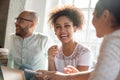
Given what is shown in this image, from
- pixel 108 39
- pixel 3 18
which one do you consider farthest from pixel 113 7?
pixel 3 18

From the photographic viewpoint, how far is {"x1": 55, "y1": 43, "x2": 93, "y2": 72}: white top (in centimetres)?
172

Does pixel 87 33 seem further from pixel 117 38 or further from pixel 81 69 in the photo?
pixel 117 38

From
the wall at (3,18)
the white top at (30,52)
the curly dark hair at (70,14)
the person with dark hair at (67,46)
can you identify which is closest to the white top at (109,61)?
the person with dark hair at (67,46)

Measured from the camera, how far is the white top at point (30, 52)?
1909 millimetres

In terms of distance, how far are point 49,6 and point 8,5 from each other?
14.5 inches

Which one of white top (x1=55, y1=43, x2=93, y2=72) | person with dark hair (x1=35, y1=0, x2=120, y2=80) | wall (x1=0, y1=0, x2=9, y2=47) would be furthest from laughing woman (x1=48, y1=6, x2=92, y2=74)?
person with dark hair (x1=35, y1=0, x2=120, y2=80)

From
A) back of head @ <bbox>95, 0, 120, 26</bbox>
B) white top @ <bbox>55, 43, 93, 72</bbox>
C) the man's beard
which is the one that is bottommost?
white top @ <bbox>55, 43, 93, 72</bbox>

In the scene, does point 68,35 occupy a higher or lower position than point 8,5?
lower

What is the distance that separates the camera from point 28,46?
1941 millimetres

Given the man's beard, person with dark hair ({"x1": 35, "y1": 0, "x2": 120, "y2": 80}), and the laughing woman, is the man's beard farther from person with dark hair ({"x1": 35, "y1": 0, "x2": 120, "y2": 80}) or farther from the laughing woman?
person with dark hair ({"x1": 35, "y1": 0, "x2": 120, "y2": 80})

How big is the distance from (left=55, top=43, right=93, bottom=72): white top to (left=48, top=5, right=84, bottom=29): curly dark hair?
0.55ft

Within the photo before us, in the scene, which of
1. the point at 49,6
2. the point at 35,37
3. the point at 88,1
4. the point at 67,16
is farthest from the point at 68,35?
the point at 49,6

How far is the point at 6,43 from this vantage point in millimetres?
2379

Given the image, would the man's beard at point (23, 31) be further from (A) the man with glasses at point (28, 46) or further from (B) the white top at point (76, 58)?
(B) the white top at point (76, 58)
